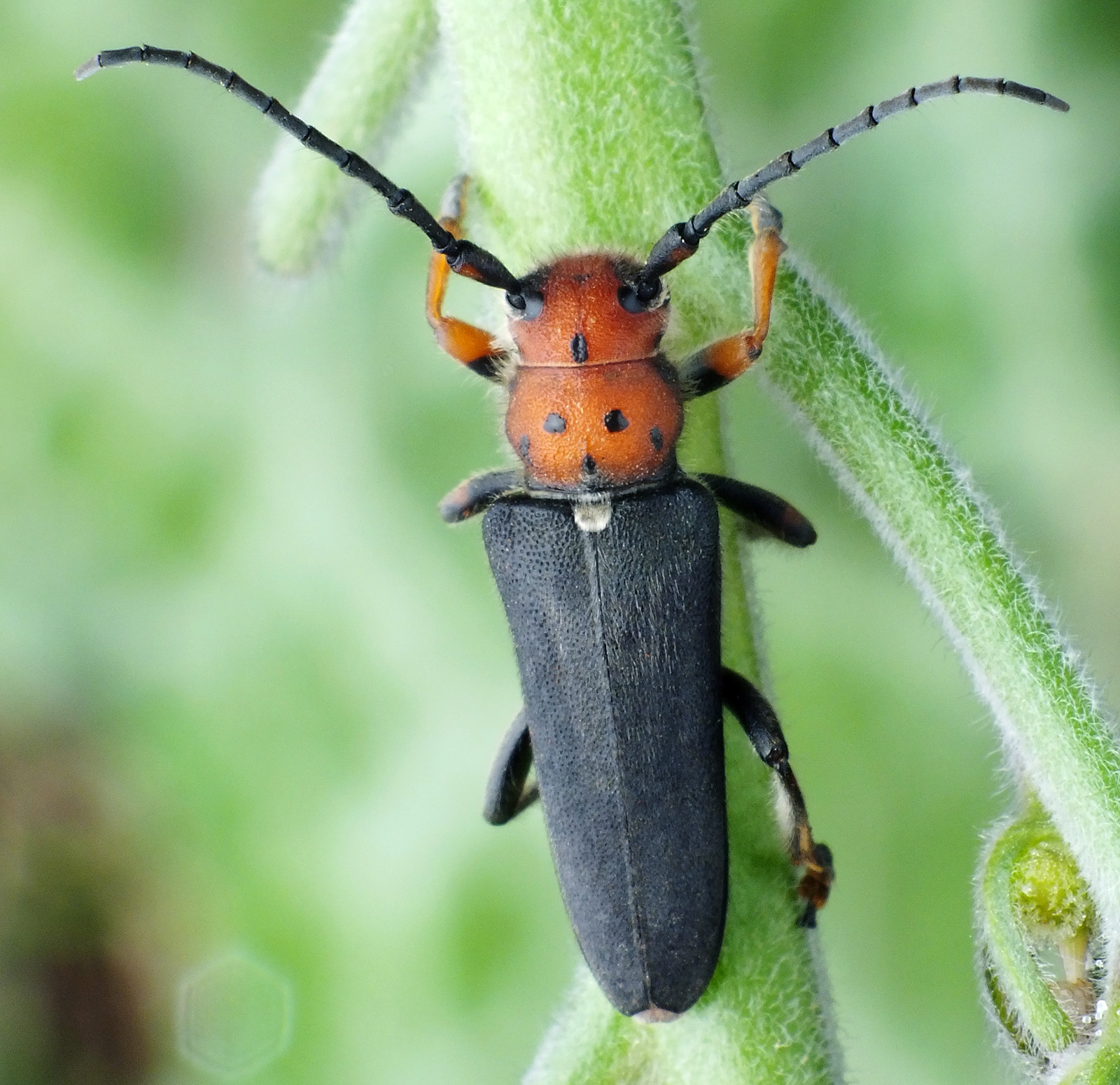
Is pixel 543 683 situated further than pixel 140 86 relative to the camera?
No

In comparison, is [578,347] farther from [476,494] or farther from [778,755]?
[778,755]

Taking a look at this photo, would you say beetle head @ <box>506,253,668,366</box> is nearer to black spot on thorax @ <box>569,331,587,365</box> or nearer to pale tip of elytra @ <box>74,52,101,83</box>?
black spot on thorax @ <box>569,331,587,365</box>

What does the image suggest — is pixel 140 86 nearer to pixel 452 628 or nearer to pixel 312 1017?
pixel 452 628

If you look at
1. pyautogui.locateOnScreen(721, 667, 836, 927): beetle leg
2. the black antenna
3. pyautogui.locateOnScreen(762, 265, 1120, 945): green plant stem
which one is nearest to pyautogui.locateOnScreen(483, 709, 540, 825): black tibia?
pyautogui.locateOnScreen(721, 667, 836, 927): beetle leg

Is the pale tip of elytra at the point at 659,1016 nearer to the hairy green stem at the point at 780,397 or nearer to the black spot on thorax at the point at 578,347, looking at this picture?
the hairy green stem at the point at 780,397

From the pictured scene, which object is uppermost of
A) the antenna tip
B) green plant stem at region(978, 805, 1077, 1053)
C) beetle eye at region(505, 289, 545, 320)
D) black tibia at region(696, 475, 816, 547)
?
the antenna tip

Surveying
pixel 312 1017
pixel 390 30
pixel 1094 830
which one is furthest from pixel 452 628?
pixel 1094 830

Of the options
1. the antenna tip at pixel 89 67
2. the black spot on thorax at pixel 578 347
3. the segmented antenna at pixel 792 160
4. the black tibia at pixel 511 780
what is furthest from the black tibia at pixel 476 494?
the antenna tip at pixel 89 67
